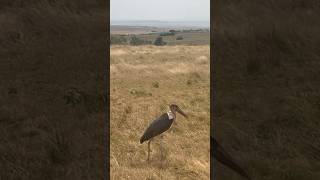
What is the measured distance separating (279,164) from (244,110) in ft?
10.5

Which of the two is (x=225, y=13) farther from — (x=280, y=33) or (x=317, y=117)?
(x=317, y=117)

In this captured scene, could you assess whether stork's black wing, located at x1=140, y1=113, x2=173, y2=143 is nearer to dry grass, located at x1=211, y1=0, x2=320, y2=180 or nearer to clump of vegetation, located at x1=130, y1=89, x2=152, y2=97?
dry grass, located at x1=211, y1=0, x2=320, y2=180
